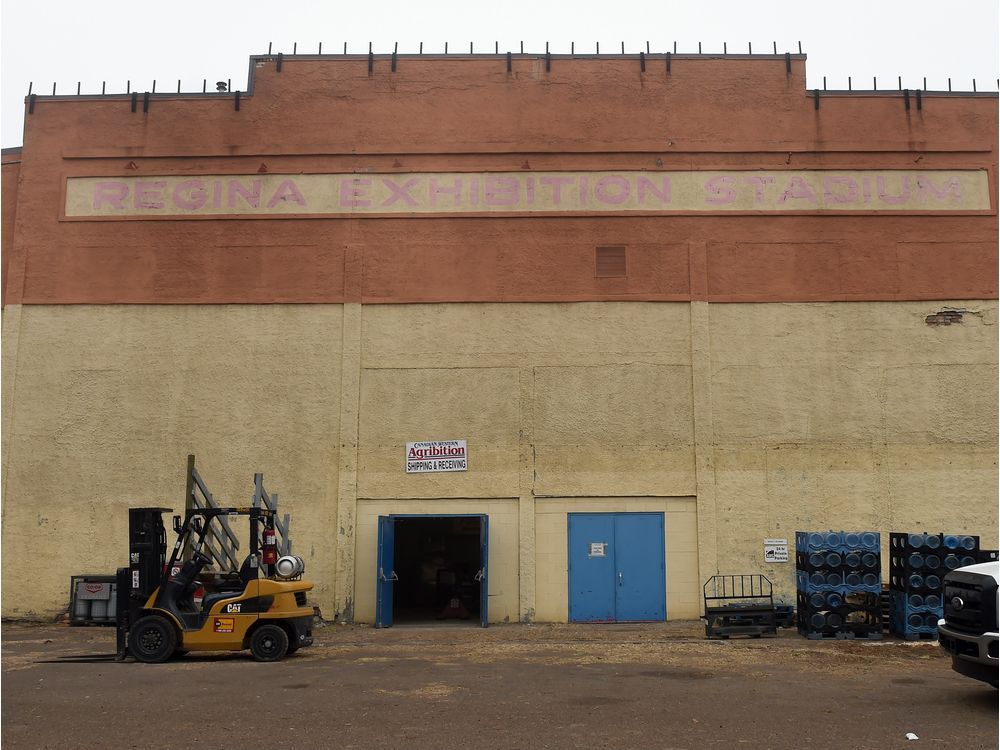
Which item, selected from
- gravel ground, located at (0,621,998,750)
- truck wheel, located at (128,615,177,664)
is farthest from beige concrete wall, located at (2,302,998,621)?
truck wheel, located at (128,615,177,664)

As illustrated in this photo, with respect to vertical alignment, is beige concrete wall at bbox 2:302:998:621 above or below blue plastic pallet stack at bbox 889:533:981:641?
above

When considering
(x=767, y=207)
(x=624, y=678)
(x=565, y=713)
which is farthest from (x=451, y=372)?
(x=565, y=713)

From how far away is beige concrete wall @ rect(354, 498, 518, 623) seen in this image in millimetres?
21000

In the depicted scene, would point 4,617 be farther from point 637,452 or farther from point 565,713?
point 565,713

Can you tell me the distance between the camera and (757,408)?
21672mm

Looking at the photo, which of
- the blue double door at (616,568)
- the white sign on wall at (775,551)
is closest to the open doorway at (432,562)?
the blue double door at (616,568)

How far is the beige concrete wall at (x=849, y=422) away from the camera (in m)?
21.2

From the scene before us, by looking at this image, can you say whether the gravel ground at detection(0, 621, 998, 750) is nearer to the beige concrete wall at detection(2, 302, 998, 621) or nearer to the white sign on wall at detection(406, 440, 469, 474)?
the beige concrete wall at detection(2, 302, 998, 621)

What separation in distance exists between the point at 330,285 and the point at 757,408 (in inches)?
401

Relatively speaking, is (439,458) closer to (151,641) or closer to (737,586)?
(737,586)

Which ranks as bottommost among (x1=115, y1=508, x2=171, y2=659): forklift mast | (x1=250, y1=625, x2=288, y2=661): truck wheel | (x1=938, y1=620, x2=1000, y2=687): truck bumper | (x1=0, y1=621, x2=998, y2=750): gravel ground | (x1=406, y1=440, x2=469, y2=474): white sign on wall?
(x1=0, y1=621, x2=998, y2=750): gravel ground

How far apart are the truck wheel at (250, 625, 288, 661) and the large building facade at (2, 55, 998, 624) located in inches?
209

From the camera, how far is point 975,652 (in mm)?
10188

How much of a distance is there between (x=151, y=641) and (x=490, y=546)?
26.3 ft
